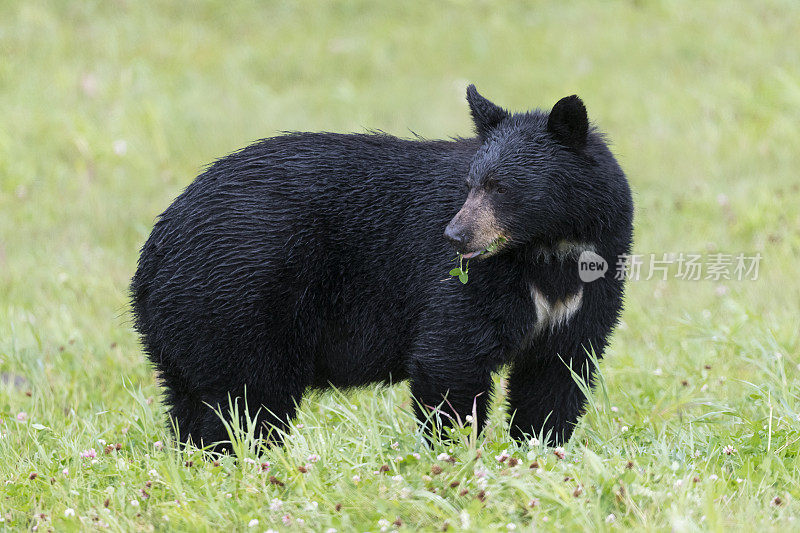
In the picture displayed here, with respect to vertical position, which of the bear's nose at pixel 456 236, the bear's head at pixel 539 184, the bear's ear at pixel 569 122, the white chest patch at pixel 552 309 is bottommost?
the white chest patch at pixel 552 309

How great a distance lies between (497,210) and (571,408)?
99 centimetres

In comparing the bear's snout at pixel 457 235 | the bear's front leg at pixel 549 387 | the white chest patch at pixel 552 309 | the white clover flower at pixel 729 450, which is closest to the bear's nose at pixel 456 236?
the bear's snout at pixel 457 235

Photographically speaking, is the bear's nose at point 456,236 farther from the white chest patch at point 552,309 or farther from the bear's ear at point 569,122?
the bear's ear at point 569,122

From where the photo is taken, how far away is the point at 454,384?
3.79m

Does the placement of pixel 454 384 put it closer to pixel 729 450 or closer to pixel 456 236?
pixel 456 236

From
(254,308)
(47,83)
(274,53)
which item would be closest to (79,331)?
(254,308)

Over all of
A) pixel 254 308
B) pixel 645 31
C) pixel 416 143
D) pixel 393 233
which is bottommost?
pixel 254 308

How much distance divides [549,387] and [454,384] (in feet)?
1.56

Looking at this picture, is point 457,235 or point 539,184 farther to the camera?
point 539,184

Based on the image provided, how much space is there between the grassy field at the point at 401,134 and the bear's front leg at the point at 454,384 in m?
0.19

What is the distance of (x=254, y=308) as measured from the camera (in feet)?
12.6

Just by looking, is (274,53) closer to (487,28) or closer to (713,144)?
(487,28)

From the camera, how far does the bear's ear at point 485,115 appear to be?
3.83 metres

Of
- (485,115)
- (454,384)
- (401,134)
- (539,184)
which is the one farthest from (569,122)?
(401,134)
